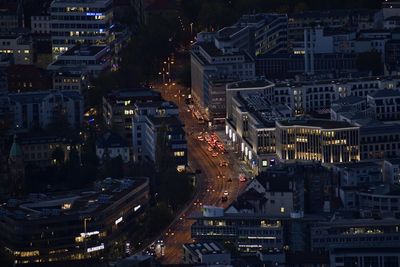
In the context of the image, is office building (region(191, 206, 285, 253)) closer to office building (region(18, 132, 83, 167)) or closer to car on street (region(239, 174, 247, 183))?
car on street (region(239, 174, 247, 183))

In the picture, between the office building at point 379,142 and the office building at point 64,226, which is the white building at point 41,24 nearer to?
the office building at point 379,142

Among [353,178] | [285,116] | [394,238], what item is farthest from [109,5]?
[394,238]

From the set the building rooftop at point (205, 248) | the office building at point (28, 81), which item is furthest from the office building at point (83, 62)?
the building rooftop at point (205, 248)

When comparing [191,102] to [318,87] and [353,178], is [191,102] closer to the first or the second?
[318,87]

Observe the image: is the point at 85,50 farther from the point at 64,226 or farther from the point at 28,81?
the point at 64,226

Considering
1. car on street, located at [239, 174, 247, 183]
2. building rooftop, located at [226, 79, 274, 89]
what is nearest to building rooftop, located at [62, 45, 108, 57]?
building rooftop, located at [226, 79, 274, 89]
